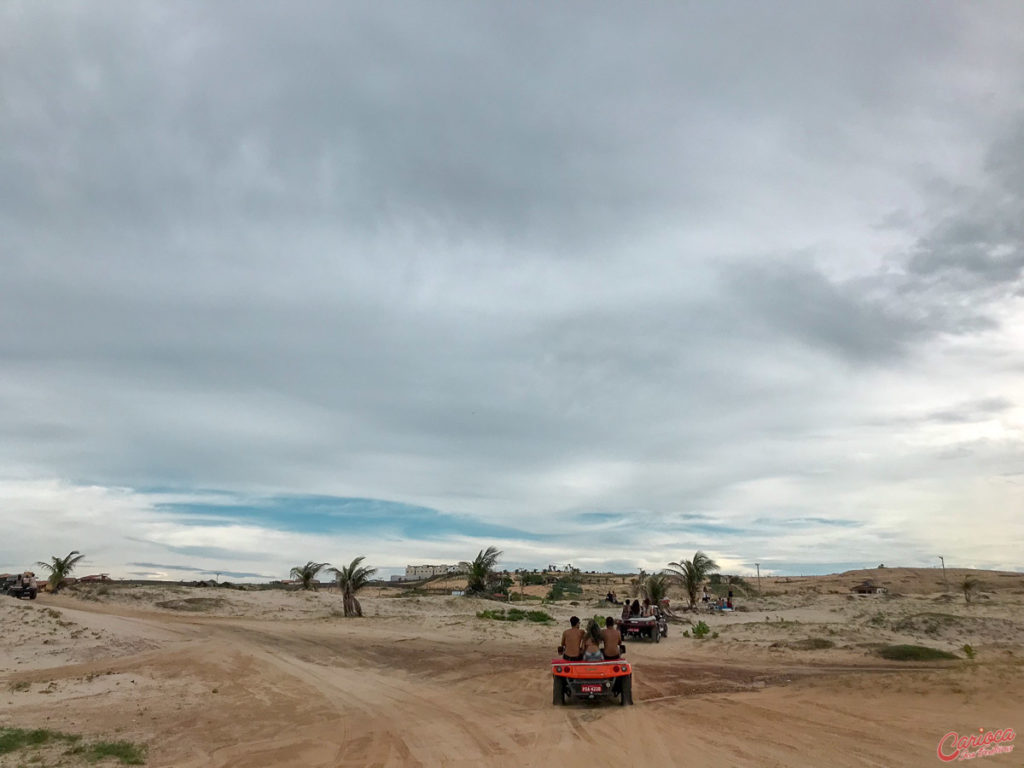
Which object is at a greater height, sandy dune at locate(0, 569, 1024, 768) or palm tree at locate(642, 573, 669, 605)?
palm tree at locate(642, 573, 669, 605)

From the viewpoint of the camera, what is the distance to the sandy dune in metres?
10.1

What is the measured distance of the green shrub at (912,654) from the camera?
21.3m

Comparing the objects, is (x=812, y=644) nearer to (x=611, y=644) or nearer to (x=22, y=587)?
(x=611, y=644)

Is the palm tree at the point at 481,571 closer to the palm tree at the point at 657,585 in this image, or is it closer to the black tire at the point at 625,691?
the palm tree at the point at 657,585

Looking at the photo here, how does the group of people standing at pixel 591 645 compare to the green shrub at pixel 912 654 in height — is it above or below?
above

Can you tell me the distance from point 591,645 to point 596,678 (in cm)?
87

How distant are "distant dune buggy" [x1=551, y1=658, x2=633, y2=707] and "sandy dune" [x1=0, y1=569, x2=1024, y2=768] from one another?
41cm

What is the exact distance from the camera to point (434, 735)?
11.5m

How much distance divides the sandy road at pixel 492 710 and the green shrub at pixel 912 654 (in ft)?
5.87

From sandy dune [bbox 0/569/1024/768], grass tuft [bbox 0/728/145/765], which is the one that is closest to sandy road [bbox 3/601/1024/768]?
sandy dune [bbox 0/569/1024/768]

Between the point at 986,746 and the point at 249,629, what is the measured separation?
103 feet

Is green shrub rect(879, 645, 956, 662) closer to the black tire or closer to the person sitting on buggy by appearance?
the black tire

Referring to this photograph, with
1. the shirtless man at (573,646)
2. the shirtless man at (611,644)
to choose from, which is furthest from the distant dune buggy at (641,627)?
the shirtless man at (573,646)

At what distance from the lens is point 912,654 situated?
858 inches
